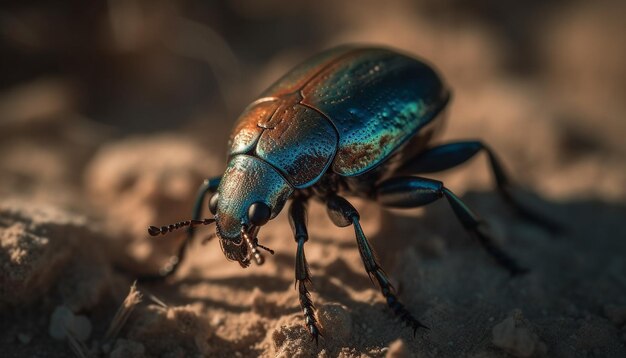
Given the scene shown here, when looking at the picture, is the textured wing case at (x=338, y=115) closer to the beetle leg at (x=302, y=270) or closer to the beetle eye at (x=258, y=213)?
the beetle leg at (x=302, y=270)

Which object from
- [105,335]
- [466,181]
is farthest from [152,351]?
[466,181]

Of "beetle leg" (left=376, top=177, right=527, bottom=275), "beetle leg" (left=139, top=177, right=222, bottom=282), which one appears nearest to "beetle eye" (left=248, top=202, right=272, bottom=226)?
"beetle leg" (left=139, top=177, right=222, bottom=282)

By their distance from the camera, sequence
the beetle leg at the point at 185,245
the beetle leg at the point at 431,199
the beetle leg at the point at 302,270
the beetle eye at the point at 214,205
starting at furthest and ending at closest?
the beetle leg at the point at 185,245, the beetle leg at the point at 431,199, the beetle eye at the point at 214,205, the beetle leg at the point at 302,270

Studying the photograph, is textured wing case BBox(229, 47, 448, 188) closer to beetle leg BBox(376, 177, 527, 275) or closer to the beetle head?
the beetle head

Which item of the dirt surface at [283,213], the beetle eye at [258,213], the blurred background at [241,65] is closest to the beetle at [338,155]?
the beetle eye at [258,213]

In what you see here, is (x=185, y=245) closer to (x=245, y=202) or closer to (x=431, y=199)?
(x=245, y=202)

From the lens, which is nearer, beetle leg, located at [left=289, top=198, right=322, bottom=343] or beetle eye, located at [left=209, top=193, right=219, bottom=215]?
beetle leg, located at [left=289, top=198, right=322, bottom=343]

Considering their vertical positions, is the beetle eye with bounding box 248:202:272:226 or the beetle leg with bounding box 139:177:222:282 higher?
the beetle leg with bounding box 139:177:222:282
